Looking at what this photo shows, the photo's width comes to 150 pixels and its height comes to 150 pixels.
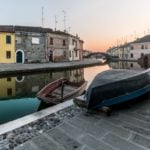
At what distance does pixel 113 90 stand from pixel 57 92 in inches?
195

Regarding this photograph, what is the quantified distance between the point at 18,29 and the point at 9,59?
16.7 feet

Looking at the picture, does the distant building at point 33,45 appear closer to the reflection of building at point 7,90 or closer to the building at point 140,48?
the reflection of building at point 7,90

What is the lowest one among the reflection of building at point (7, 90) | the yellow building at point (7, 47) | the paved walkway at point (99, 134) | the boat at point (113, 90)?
the reflection of building at point (7, 90)

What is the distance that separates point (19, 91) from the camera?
1369 centimetres

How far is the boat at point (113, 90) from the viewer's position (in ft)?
16.3

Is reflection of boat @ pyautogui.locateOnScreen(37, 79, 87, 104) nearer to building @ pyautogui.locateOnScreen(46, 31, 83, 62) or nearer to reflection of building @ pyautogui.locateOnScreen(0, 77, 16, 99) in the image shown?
reflection of building @ pyautogui.locateOnScreen(0, 77, 16, 99)

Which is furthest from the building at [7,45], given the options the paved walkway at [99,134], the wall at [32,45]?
the paved walkway at [99,134]

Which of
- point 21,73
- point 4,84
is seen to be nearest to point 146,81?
point 4,84

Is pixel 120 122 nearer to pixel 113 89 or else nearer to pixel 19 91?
pixel 113 89

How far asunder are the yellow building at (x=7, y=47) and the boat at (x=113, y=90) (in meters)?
27.0

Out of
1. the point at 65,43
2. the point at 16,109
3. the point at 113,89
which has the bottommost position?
the point at 16,109

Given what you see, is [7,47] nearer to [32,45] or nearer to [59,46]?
[32,45]

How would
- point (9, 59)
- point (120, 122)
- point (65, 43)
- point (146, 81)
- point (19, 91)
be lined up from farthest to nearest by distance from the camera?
point (65, 43)
point (9, 59)
point (19, 91)
point (146, 81)
point (120, 122)

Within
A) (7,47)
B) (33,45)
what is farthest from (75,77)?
(33,45)
